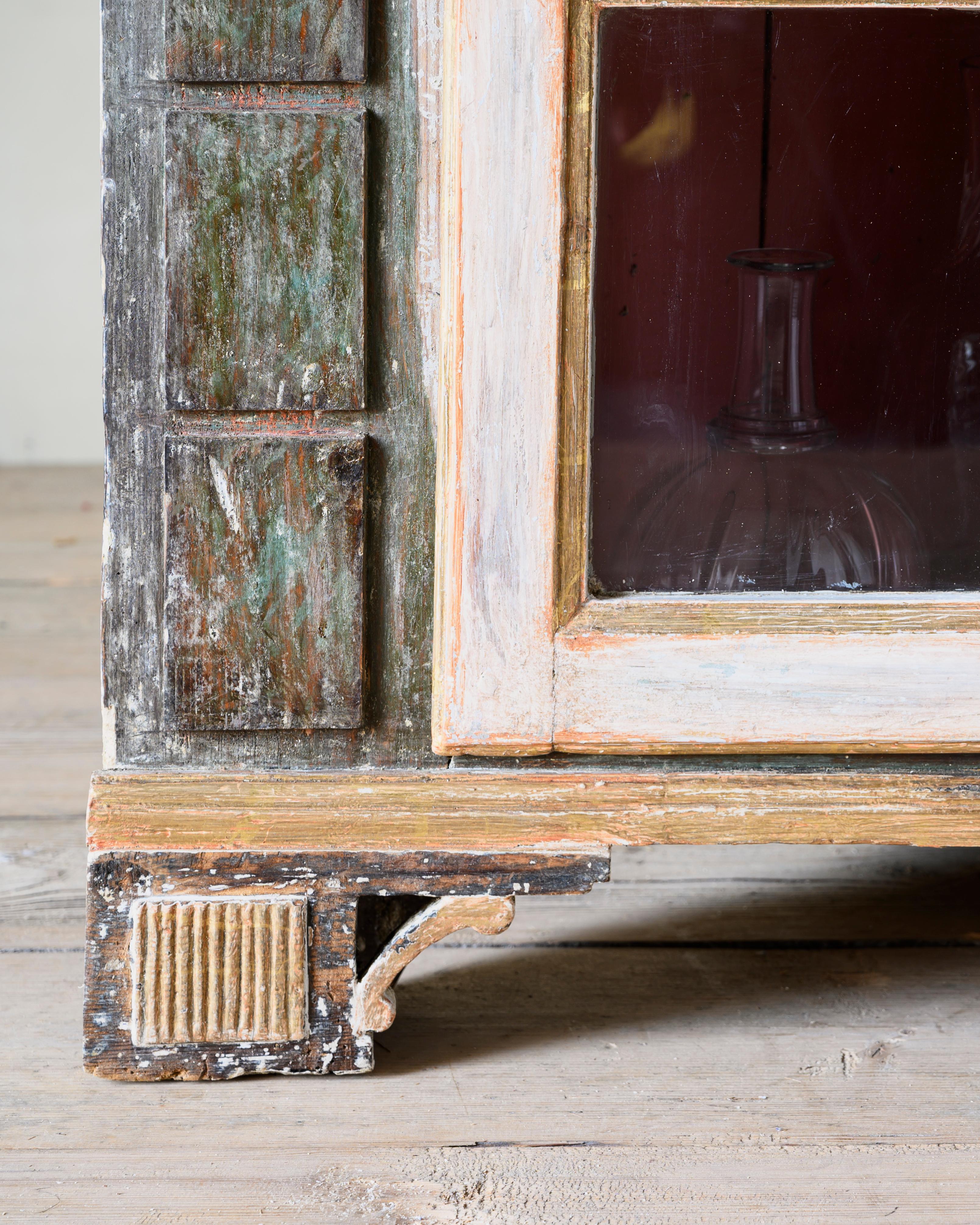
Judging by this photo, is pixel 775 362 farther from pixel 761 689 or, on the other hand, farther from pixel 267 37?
pixel 267 37

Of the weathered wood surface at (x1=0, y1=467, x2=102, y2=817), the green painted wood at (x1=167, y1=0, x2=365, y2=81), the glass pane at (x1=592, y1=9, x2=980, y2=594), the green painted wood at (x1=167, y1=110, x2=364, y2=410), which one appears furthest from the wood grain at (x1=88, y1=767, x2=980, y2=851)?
the weathered wood surface at (x1=0, y1=467, x2=102, y2=817)

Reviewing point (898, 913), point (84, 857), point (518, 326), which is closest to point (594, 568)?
point (518, 326)

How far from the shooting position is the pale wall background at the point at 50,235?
3549 millimetres

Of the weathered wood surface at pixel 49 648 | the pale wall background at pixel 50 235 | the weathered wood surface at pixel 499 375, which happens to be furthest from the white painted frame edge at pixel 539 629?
the pale wall background at pixel 50 235

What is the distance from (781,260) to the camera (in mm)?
766

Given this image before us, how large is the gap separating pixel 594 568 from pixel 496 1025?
0.31 meters

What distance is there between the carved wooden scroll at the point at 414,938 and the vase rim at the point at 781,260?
40 cm

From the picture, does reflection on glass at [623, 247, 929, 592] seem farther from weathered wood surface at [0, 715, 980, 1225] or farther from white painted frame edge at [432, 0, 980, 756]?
weathered wood surface at [0, 715, 980, 1225]

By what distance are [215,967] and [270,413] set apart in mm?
320

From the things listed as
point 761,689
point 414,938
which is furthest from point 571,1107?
point 761,689

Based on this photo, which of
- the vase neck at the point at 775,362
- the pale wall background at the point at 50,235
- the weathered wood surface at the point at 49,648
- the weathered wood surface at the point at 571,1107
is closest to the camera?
the weathered wood surface at the point at 571,1107

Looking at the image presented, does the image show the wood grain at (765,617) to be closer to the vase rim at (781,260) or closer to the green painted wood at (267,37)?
the vase rim at (781,260)

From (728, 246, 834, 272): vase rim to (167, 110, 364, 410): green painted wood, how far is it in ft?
0.73

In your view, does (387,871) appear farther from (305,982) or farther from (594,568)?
(594,568)
